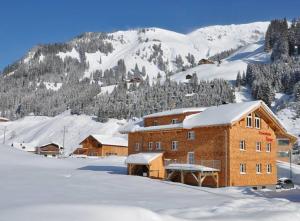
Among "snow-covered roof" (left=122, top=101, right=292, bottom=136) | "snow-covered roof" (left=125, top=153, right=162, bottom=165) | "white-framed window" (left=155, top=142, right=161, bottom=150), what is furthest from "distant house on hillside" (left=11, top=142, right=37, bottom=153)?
"snow-covered roof" (left=122, top=101, right=292, bottom=136)

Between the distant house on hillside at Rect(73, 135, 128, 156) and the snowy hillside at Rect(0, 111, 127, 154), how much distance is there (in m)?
20.3

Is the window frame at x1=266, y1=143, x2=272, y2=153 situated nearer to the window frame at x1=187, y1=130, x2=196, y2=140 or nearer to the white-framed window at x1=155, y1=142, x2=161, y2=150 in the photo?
the window frame at x1=187, y1=130, x2=196, y2=140

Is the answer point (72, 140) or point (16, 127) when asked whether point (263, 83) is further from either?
point (16, 127)

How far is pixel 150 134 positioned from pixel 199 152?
7673 mm

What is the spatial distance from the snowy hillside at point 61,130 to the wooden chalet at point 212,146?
77922 mm

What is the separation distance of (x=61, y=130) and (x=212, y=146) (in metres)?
108

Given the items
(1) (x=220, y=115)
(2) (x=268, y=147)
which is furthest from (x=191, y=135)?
(2) (x=268, y=147)

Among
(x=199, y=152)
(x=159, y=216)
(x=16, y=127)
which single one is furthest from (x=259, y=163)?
(x=16, y=127)

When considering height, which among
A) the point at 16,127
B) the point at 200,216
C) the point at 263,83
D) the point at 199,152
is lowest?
the point at 200,216

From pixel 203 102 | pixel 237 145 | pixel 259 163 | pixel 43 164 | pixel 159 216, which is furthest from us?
pixel 203 102

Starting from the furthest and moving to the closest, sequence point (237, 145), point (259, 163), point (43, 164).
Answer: point (43, 164)
point (259, 163)
point (237, 145)

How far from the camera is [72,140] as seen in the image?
13450cm

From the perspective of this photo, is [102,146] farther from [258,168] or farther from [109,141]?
[258,168]

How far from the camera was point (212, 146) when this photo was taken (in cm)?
4278
